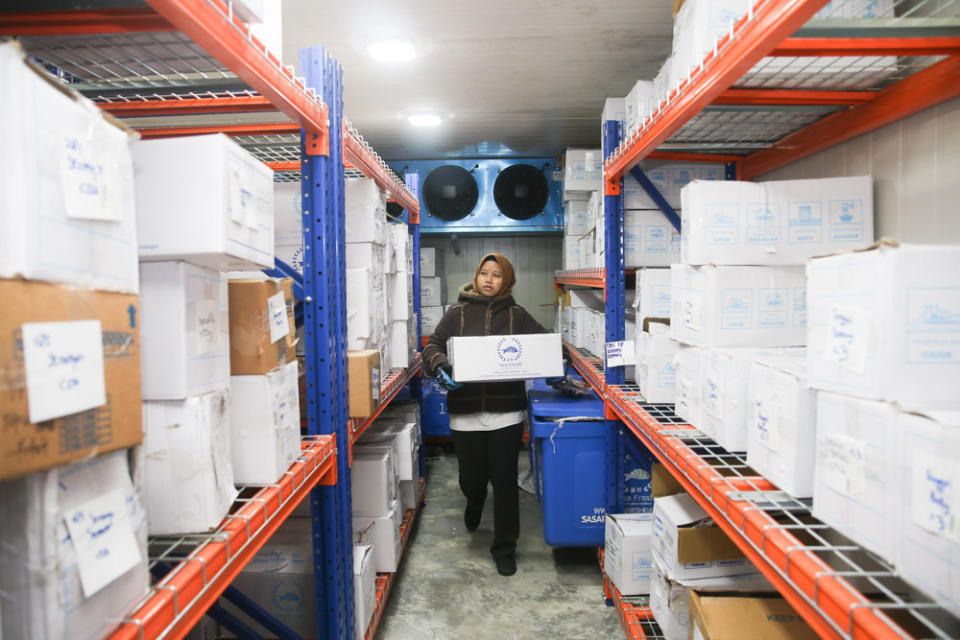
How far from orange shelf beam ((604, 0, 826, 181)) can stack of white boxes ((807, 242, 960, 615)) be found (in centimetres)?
43

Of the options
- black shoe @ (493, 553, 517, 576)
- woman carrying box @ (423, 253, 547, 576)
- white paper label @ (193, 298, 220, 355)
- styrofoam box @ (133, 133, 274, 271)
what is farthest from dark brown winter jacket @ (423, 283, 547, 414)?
styrofoam box @ (133, 133, 274, 271)

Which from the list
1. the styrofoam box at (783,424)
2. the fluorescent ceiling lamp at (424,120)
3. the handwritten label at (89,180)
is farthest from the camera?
the fluorescent ceiling lamp at (424,120)

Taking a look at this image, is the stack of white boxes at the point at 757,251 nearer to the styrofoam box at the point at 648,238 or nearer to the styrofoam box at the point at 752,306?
the styrofoam box at the point at 752,306

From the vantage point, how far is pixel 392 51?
9.00 feet

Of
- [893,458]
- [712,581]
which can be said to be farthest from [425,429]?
[893,458]

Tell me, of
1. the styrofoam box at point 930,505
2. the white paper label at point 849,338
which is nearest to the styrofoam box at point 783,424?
the white paper label at point 849,338

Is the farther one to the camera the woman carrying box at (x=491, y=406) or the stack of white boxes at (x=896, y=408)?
the woman carrying box at (x=491, y=406)

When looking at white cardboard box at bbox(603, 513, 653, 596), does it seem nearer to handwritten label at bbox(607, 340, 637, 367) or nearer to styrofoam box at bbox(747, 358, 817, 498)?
handwritten label at bbox(607, 340, 637, 367)

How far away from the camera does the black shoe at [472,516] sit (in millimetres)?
3117

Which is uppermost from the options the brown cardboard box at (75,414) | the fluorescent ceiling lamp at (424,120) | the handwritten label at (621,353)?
the fluorescent ceiling lamp at (424,120)

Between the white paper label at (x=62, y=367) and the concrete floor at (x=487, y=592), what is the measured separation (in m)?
2.06

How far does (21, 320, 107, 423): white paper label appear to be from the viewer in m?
0.58

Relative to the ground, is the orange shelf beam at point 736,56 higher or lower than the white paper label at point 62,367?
higher

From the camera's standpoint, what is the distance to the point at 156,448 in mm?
958
